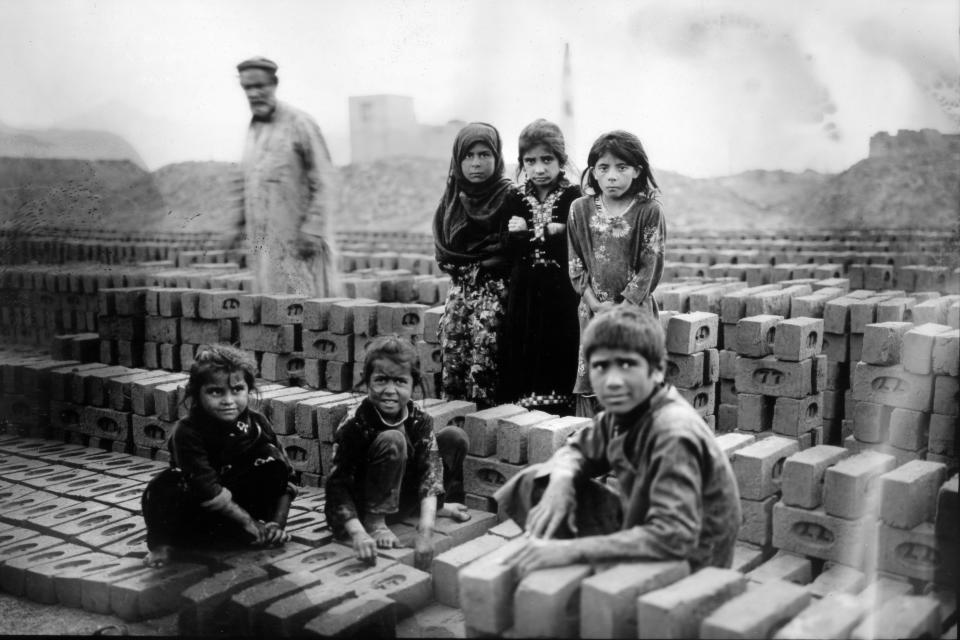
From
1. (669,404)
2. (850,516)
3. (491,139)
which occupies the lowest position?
(850,516)

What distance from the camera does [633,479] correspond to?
A: 8.12ft

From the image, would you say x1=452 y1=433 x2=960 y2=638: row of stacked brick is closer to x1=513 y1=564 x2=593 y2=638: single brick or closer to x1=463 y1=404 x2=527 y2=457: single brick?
x1=513 y1=564 x2=593 y2=638: single brick

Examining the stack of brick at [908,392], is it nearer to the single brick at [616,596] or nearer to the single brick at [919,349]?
the single brick at [919,349]

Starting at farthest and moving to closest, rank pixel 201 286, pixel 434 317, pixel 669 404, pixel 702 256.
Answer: pixel 702 256
pixel 201 286
pixel 434 317
pixel 669 404

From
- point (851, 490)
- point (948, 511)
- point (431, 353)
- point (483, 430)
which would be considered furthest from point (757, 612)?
point (431, 353)

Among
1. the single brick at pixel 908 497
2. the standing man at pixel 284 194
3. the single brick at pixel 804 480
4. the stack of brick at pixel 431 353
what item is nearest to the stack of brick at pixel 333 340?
the stack of brick at pixel 431 353

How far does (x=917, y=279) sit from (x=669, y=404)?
24.3 ft

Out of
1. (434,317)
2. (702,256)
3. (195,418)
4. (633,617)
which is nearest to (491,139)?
(434,317)

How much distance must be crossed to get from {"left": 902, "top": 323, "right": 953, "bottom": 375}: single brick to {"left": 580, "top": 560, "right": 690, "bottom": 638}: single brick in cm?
235

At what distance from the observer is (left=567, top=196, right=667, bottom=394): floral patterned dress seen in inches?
161

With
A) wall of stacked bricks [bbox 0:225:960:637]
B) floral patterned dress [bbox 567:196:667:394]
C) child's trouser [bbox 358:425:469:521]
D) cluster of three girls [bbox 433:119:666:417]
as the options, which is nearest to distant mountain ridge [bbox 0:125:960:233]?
wall of stacked bricks [bbox 0:225:960:637]

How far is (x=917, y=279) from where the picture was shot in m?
8.68

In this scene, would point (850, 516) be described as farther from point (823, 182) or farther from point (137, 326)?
point (823, 182)

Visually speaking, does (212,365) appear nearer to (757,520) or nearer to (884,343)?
(757,520)
